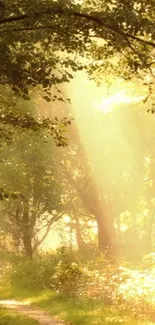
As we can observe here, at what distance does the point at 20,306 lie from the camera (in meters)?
20.5

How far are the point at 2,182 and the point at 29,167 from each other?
1.98 m

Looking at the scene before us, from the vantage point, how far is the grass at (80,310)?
46.5 ft

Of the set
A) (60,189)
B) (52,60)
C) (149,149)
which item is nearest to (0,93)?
(52,60)

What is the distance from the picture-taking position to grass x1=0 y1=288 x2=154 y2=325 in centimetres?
1416

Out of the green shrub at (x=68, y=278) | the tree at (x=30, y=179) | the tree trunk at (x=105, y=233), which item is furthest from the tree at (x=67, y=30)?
the tree trunk at (x=105, y=233)

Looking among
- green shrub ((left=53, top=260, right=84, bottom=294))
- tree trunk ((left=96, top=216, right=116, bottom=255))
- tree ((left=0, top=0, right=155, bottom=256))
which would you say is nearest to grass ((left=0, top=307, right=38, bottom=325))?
green shrub ((left=53, top=260, right=84, bottom=294))

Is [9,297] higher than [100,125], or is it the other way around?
[100,125]

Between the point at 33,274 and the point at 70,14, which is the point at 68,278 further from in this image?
the point at 70,14

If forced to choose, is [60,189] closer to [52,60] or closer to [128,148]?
[128,148]

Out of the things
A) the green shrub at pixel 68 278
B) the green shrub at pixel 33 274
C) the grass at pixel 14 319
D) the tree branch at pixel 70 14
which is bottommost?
the grass at pixel 14 319

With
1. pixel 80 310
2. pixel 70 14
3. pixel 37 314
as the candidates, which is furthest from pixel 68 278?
pixel 70 14

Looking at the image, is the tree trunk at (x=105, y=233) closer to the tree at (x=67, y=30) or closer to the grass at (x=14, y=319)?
the grass at (x=14, y=319)

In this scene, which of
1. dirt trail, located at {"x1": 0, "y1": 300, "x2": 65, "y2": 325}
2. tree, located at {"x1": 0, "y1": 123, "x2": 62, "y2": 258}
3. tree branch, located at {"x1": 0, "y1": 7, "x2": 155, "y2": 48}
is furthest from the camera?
tree, located at {"x1": 0, "y1": 123, "x2": 62, "y2": 258}

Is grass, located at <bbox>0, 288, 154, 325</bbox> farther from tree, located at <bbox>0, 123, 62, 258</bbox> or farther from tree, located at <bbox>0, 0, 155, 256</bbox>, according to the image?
tree, located at <bbox>0, 0, 155, 256</bbox>
